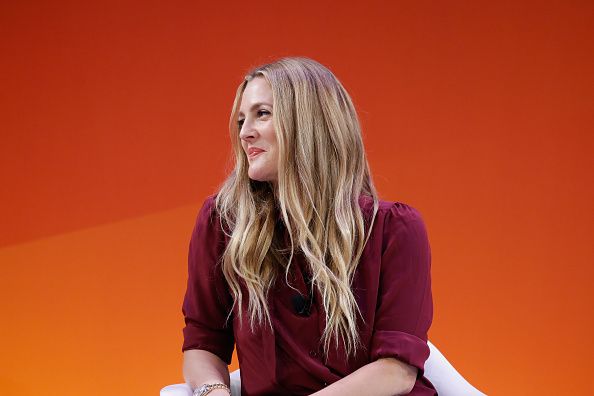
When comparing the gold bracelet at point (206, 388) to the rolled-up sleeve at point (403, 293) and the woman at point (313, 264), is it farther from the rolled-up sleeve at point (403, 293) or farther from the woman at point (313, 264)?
the rolled-up sleeve at point (403, 293)

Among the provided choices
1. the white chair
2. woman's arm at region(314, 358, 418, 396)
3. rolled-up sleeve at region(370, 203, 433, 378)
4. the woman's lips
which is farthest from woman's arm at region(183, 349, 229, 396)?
the woman's lips

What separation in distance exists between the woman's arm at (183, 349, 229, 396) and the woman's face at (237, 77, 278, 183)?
50cm

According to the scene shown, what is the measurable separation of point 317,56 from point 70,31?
1.07 meters

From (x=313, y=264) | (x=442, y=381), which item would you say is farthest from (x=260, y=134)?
(x=442, y=381)

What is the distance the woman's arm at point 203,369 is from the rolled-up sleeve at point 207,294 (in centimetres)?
2

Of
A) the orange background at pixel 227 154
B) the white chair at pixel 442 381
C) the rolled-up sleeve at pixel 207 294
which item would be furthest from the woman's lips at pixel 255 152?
the orange background at pixel 227 154

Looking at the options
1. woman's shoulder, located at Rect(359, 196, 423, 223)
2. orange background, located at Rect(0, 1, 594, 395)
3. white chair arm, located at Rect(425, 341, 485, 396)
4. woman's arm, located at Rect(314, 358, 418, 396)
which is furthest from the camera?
orange background, located at Rect(0, 1, 594, 395)

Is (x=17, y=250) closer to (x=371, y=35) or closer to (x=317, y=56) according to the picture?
(x=317, y=56)

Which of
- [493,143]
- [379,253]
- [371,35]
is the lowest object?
[379,253]

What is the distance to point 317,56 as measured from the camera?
391 cm

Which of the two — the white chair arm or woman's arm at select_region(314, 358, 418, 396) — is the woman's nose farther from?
the white chair arm

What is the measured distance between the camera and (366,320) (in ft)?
7.68

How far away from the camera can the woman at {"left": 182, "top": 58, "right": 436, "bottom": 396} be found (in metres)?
2.30

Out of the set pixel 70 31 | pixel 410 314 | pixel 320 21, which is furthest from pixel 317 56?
pixel 410 314
